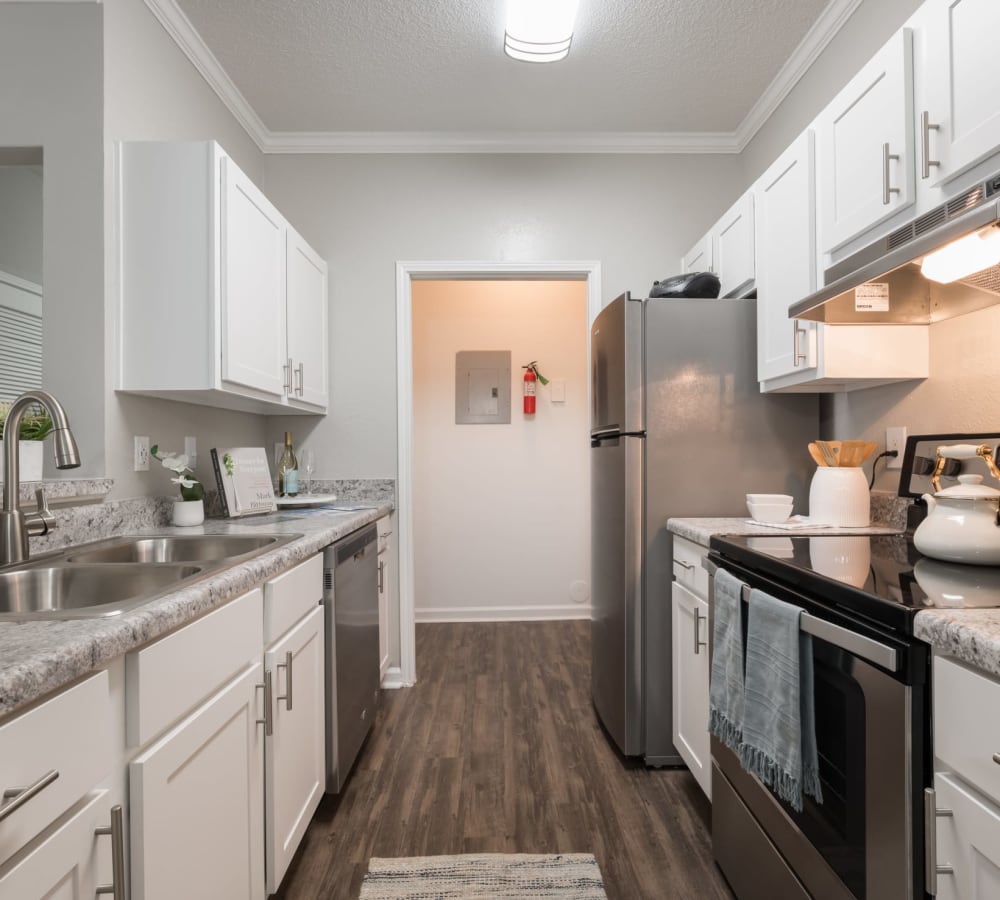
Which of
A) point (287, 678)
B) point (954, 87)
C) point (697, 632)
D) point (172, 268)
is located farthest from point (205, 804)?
point (954, 87)

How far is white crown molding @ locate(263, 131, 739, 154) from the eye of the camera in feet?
9.89

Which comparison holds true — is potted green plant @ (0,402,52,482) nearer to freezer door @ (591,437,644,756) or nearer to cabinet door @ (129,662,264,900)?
cabinet door @ (129,662,264,900)

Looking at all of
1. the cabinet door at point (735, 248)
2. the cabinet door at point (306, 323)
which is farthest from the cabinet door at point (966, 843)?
the cabinet door at point (306, 323)

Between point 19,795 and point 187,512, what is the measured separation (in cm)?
154

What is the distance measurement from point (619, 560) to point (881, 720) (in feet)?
4.33

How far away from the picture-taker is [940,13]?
1304mm

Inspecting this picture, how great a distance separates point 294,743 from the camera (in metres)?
1.56

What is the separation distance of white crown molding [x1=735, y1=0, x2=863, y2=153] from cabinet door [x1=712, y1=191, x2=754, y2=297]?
0.61 metres

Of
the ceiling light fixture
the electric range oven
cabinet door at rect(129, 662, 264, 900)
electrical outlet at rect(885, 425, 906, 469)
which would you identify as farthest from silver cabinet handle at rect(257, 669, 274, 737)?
the ceiling light fixture

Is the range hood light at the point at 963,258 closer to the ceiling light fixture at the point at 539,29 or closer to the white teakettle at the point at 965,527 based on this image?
the white teakettle at the point at 965,527

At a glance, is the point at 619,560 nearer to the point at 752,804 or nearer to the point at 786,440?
the point at 786,440

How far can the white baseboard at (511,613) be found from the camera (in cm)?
417

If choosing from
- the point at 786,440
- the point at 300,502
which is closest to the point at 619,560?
the point at 786,440

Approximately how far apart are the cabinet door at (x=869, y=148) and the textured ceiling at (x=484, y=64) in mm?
809
